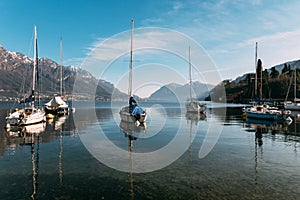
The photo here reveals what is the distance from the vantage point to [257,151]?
24.7 meters

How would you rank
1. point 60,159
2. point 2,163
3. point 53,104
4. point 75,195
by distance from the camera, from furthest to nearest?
1. point 53,104
2. point 60,159
3. point 2,163
4. point 75,195

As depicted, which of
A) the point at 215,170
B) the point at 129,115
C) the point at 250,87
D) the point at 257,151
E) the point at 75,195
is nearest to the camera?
the point at 75,195

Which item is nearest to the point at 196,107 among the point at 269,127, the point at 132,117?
the point at 269,127

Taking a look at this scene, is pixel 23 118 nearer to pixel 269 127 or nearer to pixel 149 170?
pixel 149 170

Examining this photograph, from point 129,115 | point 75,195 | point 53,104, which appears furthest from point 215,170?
point 53,104

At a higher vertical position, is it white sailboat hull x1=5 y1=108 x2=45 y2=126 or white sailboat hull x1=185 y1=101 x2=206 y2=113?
white sailboat hull x1=185 y1=101 x2=206 y2=113

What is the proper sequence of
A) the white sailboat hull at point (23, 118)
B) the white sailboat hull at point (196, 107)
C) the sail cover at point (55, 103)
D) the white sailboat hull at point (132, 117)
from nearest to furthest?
the white sailboat hull at point (23, 118) < the white sailboat hull at point (132, 117) < the sail cover at point (55, 103) < the white sailboat hull at point (196, 107)

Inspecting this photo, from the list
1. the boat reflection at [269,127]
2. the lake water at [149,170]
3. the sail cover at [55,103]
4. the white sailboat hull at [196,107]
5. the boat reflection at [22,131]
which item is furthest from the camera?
the white sailboat hull at [196,107]

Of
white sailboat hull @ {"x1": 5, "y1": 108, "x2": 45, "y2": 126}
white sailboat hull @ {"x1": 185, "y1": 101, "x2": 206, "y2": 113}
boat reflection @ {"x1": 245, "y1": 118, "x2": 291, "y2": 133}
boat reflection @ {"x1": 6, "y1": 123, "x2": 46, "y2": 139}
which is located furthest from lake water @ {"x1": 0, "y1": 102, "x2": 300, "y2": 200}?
white sailboat hull @ {"x1": 185, "y1": 101, "x2": 206, "y2": 113}

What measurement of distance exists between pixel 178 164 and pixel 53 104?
225 ft

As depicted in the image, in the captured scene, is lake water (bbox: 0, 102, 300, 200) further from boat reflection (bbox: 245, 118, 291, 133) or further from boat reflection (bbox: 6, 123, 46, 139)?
boat reflection (bbox: 245, 118, 291, 133)

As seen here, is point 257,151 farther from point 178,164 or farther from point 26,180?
point 26,180

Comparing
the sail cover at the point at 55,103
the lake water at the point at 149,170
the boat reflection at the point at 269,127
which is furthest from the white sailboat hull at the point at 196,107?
the lake water at the point at 149,170

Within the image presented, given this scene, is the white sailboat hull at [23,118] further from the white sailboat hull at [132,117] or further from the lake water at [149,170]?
the white sailboat hull at [132,117]
